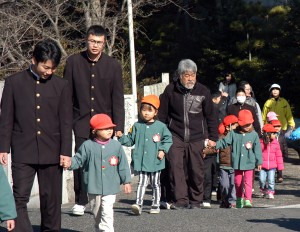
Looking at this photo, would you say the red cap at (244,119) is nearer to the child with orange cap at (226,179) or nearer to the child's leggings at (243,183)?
the child with orange cap at (226,179)

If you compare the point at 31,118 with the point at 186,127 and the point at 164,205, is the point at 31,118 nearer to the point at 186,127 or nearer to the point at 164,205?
the point at 186,127

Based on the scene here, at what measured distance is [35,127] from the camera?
8078 mm

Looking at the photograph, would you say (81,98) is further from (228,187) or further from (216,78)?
(216,78)

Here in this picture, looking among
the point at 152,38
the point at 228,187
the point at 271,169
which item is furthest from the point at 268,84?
the point at 228,187

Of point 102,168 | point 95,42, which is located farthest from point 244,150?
point 102,168

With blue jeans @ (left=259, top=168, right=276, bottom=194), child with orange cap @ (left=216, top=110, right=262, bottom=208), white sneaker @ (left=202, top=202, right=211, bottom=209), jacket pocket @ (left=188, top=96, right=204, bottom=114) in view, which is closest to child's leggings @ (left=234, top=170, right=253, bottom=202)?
child with orange cap @ (left=216, top=110, right=262, bottom=208)

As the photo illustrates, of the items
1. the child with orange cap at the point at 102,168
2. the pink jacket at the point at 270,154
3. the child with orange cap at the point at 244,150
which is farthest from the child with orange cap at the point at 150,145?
the pink jacket at the point at 270,154

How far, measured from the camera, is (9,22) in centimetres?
1817

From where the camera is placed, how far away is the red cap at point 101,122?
350 inches

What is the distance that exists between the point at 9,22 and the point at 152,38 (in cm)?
1519

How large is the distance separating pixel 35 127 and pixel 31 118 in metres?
0.09

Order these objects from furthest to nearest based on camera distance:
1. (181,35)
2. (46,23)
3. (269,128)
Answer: (181,35)
(46,23)
(269,128)

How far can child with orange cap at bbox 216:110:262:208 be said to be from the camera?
12.5 metres

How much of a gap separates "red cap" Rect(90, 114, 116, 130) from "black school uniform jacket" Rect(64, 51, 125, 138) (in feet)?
1.68
